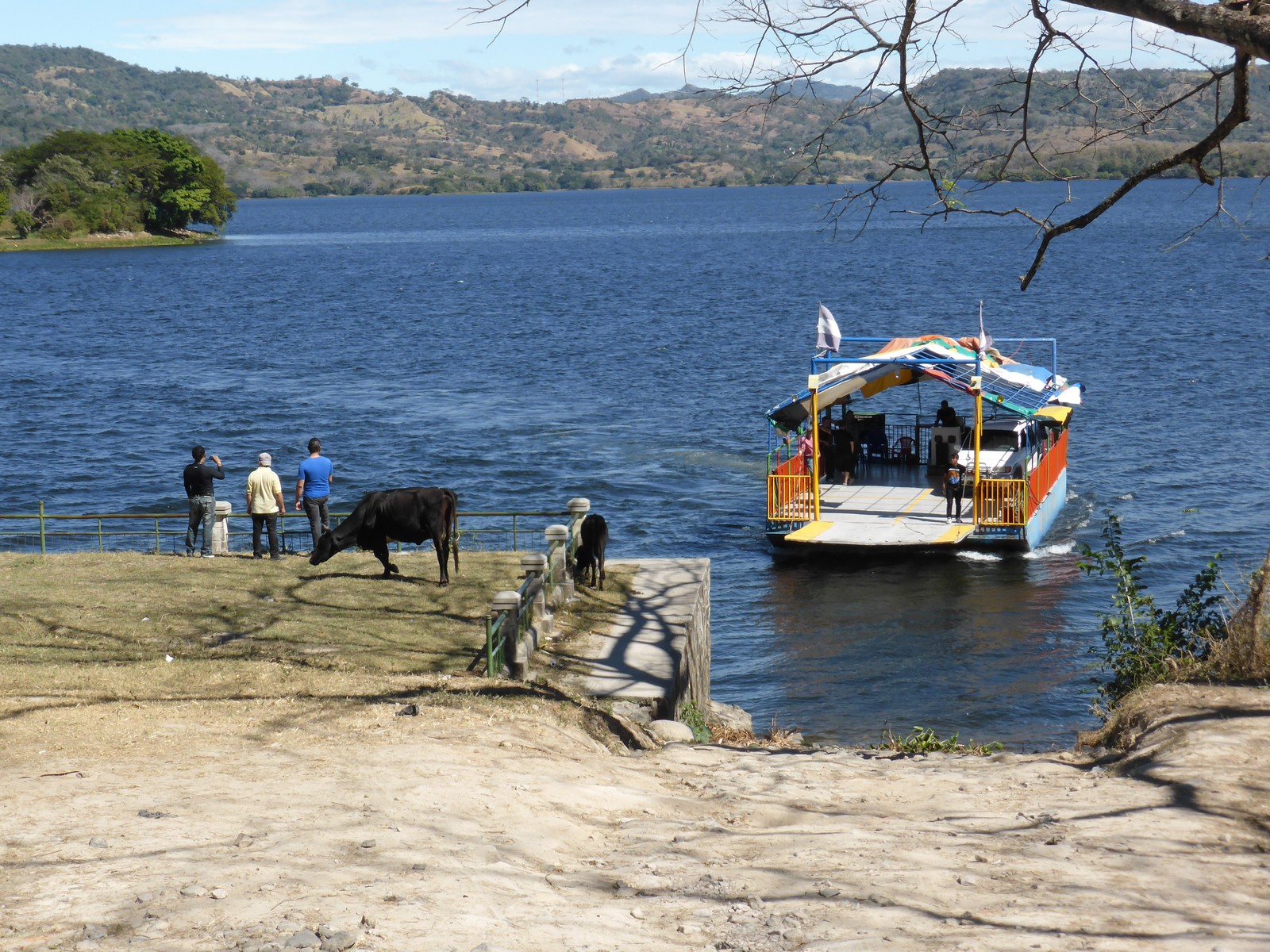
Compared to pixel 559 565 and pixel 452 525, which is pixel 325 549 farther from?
pixel 559 565

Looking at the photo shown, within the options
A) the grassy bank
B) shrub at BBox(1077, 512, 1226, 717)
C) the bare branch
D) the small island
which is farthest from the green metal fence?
the small island

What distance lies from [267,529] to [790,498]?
42.2 ft

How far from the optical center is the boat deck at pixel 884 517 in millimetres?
25609

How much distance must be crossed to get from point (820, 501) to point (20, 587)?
1781 centimetres

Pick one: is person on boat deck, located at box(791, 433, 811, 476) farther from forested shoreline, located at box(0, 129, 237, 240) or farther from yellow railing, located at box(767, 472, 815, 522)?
forested shoreline, located at box(0, 129, 237, 240)

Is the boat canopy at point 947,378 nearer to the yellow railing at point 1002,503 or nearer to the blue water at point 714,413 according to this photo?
the yellow railing at point 1002,503

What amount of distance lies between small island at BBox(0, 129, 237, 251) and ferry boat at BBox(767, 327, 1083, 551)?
132355 mm

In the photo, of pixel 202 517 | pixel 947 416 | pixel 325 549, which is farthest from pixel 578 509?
pixel 947 416

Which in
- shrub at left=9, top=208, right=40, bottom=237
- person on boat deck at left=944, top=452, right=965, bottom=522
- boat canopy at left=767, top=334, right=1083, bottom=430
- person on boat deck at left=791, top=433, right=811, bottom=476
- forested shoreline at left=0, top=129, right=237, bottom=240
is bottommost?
person on boat deck at left=944, top=452, right=965, bottom=522

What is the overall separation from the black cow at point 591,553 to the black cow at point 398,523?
1.63 meters

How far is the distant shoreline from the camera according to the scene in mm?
141525

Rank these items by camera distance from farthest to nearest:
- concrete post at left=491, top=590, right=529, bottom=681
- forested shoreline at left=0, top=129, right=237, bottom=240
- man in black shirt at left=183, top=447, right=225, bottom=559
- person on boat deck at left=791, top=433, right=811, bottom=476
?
forested shoreline at left=0, top=129, right=237, bottom=240, person on boat deck at left=791, top=433, right=811, bottom=476, man in black shirt at left=183, top=447, right=225, bottom=559, concrete post at left=491, top=590, right=529, bottom=681

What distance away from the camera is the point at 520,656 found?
12641mm

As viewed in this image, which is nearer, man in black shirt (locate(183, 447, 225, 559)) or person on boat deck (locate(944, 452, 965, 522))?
man in black shirt (locate(183, 447, 225, 559))
